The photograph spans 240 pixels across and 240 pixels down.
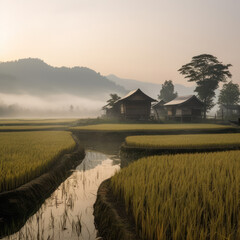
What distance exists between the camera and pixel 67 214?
478 cm

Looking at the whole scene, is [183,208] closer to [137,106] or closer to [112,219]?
[112,219]

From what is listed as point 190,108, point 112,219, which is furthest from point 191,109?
point 112,219

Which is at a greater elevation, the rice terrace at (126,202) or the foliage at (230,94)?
the foliage at (230,94)

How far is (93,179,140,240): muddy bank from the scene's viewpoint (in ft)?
10.4

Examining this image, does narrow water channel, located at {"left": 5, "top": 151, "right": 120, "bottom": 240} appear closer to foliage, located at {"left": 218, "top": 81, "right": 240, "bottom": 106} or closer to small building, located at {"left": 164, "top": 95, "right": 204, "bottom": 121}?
small building, located at {"left": 164, "top": 95, "right": 204, "bottom": 121}

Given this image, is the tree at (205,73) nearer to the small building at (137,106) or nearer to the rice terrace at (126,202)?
the small building at (137,106)

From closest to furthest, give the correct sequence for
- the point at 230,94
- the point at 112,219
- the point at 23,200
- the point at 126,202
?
1. the point at 112,219
2. the point at 126,202
3. the point at 23,200
4. the point at 230,94

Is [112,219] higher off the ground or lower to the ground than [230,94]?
lower

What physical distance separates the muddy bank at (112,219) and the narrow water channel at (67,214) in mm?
259

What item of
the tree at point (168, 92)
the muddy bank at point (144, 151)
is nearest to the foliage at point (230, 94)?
the tree at point (168, 92)

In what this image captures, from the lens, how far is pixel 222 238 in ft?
8.52

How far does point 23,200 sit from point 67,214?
1000 mm

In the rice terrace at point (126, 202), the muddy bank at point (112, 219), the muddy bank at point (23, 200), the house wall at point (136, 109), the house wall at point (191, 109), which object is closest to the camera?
the rice terrace at point (126, 202)

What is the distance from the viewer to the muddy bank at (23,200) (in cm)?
436
